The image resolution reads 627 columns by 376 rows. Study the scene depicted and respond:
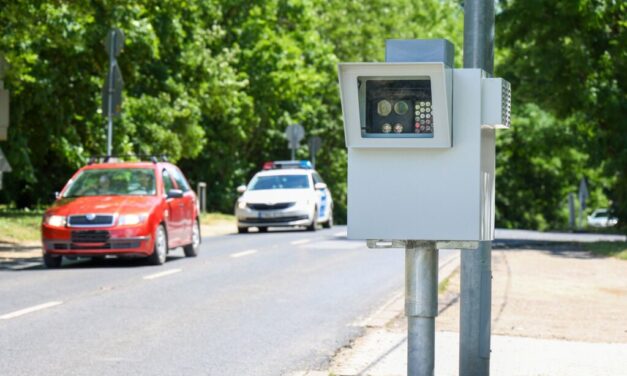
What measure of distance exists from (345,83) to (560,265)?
1486 cm

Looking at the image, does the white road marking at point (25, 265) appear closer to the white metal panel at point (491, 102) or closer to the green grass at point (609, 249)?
the green grass at point (609, 249)

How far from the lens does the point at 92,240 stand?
19.0 m

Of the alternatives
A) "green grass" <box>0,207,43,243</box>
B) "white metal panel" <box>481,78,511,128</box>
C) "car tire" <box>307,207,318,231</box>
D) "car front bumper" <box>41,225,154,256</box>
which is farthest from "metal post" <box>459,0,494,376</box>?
Answer: "car tire" <box>307,207,318,231</box>

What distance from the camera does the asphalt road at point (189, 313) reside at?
9.76 m

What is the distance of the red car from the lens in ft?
62.4

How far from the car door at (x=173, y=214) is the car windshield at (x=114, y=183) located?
296 mm

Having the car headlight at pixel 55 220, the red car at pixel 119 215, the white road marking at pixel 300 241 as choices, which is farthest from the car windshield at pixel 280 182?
the car headlight at pixel 55 220

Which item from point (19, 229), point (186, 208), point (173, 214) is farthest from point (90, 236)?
point (19, 229)

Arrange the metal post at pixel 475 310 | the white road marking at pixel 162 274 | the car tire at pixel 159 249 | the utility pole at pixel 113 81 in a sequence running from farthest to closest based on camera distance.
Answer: the utility pole at pixel 113 81 < the car tire at pixel 159 249 < the white road marking at pixel 162 274 < the metal post at pixel 475 310

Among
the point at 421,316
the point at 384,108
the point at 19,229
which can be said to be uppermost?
the point at 384,108

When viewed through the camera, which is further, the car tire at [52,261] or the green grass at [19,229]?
the green grass at [19,229]

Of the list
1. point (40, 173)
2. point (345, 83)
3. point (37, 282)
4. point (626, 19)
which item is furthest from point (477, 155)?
point (40, 173)

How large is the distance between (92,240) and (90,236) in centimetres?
6

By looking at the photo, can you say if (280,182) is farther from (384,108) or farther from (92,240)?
(384,108)
